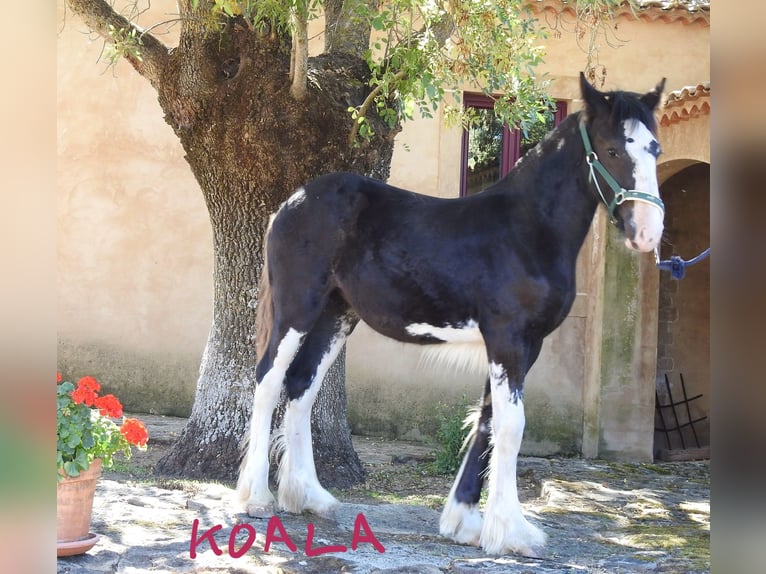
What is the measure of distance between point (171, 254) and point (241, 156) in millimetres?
4644

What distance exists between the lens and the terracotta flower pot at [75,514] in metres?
3.74

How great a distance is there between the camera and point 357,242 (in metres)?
4.62

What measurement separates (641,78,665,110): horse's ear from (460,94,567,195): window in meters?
5.94

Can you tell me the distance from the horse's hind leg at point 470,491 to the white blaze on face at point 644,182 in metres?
1.26

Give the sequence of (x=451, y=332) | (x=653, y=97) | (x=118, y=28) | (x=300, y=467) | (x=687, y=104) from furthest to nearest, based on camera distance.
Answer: (x=687, y=104), (x=118, y=28), (x=300, y=467), (x=451, y=332), (x=653, y=97)

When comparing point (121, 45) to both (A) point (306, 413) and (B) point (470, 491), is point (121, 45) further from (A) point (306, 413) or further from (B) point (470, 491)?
(B) point (470, 491)

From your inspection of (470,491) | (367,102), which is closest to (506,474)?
(470,491)

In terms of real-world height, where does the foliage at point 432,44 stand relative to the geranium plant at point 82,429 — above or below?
above

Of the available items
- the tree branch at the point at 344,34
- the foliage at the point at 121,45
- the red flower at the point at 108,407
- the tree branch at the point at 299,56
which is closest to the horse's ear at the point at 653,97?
the tree branch at the point at 299,56

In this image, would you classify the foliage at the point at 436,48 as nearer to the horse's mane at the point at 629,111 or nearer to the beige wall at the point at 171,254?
the horse's mane at the point at 629,111

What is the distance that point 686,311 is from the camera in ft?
36.6

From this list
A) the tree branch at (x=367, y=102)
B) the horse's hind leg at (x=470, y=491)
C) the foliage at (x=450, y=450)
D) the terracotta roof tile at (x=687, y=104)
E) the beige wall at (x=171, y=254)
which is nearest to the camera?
the horse's hind leg at (x=470, y=491)
